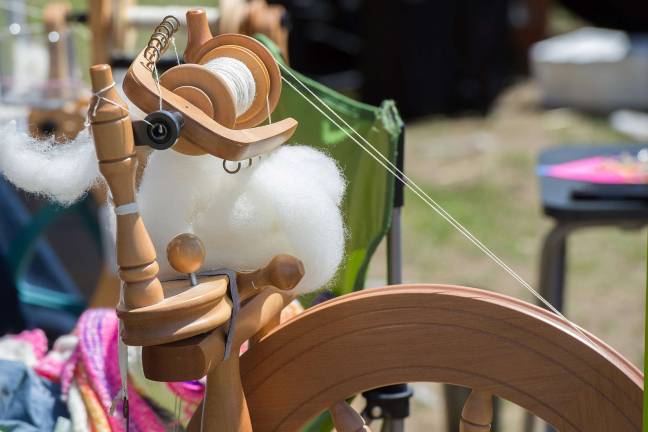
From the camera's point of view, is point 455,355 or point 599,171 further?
point 599,171

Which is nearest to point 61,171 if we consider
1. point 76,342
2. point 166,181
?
point 166,181

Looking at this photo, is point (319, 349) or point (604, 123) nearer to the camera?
point (319, 349)

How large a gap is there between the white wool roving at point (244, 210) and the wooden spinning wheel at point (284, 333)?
0.9 inches

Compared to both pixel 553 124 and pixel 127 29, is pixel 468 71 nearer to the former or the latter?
pixel 553 124

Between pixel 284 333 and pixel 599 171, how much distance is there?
3.30ft

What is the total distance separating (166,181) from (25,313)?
75 centimetres

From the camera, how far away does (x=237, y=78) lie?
1.97 feet

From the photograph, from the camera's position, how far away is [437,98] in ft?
14.2

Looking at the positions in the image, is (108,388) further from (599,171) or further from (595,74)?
(595,74)

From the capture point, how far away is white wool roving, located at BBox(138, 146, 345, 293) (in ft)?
1.99

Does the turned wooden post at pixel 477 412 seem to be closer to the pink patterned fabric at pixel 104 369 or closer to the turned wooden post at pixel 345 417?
the turned wooden post at pixel 345 417

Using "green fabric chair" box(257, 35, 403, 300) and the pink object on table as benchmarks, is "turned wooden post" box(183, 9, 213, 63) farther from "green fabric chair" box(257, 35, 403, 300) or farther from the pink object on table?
the pink object on table

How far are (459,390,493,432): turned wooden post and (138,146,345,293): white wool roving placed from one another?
0.46ft

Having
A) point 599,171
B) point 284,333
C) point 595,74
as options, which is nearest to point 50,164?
point 284,333
